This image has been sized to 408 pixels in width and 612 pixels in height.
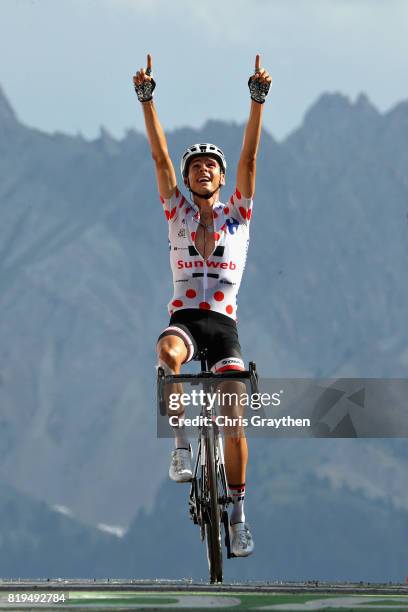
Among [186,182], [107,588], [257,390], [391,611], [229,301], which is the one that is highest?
[186,182]

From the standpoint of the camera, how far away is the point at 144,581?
1722 cm

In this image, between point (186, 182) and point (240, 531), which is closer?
point (240, 531)

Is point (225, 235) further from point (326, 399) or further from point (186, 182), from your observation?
point (326, 399)

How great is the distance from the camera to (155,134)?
1814 cm

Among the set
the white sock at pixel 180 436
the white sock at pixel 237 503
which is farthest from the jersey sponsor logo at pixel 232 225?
the white sock at pixel 237 503

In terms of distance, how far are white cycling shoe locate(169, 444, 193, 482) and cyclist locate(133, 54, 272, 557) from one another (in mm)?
11

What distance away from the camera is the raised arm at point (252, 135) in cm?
1791

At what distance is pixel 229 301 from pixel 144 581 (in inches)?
128

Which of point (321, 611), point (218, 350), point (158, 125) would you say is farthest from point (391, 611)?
point (158, 125)

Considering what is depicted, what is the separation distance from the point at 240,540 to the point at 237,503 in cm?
47

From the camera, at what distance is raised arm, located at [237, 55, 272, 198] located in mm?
17906

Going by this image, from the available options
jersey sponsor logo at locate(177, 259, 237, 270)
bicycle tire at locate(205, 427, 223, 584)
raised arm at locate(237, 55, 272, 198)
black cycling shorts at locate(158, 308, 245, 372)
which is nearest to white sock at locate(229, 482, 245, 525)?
bicycle tire at locate(205, 427, 223, 584)

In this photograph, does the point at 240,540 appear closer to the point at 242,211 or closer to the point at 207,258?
the point at 207,258

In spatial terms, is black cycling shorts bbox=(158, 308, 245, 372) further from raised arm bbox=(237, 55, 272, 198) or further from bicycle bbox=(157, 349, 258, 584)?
raised arm bbox=(237, 55, 272, 198)
